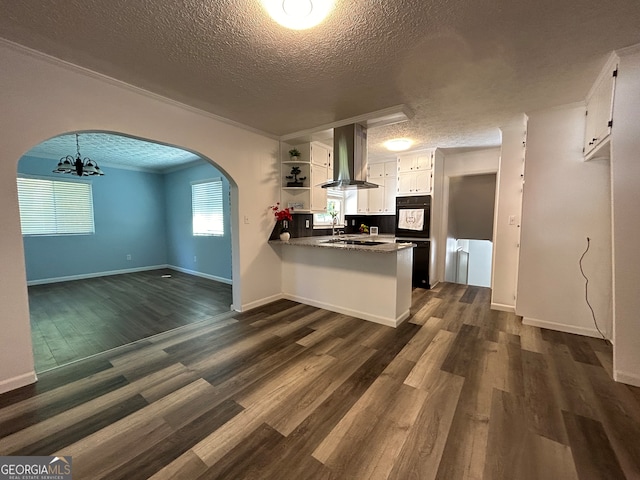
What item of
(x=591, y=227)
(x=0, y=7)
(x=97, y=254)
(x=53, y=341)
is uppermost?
(x=0, y=7)

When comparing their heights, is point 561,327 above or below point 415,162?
below

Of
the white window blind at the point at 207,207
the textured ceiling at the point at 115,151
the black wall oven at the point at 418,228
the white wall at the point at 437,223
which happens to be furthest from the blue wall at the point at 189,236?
the white wall at the point at 437,223

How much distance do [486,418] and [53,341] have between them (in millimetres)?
4185

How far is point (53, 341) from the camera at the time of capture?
2.73 metres

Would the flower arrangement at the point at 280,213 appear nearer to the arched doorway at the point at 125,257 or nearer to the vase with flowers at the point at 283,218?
the vase with flowers at the point at 283,218

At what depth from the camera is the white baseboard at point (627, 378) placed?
1.97 meters

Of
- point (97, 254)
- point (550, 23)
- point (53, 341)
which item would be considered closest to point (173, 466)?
point (53, 341)

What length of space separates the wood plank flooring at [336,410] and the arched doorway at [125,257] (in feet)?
2.83

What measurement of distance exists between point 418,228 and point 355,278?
6.87 ft

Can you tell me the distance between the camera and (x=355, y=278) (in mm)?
3340

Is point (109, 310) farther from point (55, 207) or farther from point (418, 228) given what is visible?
point (418, 228)

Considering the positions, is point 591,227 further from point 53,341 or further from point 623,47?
point 53,341

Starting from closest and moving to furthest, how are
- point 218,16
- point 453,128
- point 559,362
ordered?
point 218,16
point 559,362
point 453,128

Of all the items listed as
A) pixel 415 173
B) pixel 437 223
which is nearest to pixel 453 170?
pixel 415 173
